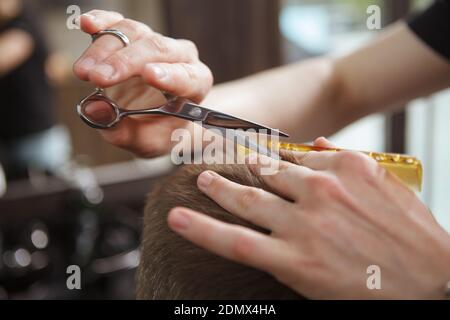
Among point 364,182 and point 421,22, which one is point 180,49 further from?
point 421,22

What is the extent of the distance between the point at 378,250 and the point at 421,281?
69 mm

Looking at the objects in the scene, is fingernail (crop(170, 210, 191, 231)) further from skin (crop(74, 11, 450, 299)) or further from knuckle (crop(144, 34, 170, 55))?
knuckle (crop(144, 34, 170, 55))

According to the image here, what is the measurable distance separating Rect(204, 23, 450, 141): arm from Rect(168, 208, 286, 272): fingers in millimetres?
727

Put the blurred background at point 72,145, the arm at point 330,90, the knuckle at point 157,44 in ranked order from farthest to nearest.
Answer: the blurred background at point 72,145 < the arm at point 330,90 < the knuckle at point 157,44

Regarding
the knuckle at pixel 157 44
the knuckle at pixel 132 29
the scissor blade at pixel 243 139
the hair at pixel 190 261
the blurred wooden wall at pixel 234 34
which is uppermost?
the blurred wooden wall at pixel 234 34

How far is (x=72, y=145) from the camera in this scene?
2354mm

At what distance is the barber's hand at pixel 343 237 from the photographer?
71cm

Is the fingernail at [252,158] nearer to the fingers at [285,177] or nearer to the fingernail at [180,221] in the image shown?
the fingers at [285,177]

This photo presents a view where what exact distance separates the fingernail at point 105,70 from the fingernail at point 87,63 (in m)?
0.01

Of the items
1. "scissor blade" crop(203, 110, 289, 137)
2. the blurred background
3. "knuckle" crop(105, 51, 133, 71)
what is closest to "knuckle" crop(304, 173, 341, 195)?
"scissor blade" crop(203, 110, 289, 137)

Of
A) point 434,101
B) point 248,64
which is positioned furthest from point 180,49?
point 434,101

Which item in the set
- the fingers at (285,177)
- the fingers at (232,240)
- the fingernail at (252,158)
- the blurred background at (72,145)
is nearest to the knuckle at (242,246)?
the fingers at (232,240)

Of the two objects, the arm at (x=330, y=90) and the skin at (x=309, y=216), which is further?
the arm at (x=330, y=90)

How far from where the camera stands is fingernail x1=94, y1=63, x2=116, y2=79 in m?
0.85
